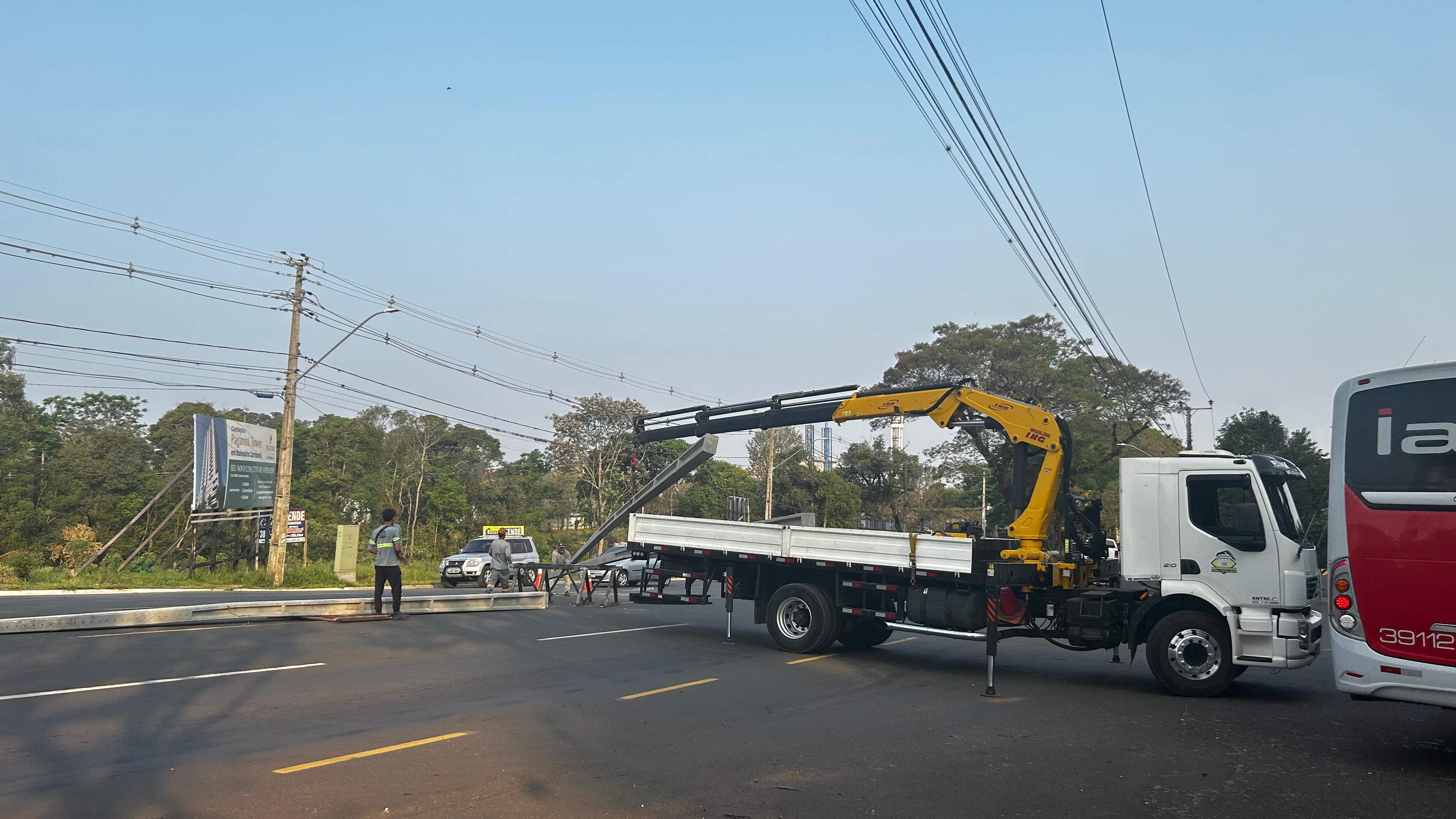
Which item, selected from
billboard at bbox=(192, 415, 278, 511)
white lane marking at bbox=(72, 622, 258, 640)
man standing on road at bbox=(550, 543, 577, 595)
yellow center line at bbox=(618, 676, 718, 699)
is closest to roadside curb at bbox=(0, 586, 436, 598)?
billboard at bbox=(192, 415, 278, 511)

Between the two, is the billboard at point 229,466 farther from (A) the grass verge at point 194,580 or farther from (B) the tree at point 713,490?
(B) the tree at point 713,490

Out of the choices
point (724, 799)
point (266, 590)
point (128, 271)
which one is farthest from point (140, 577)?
point (724, 799)

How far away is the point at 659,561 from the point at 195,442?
868 inches

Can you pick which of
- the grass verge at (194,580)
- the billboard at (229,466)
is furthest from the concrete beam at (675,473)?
the billboard at (229,466)

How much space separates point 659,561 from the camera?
16.3 metres

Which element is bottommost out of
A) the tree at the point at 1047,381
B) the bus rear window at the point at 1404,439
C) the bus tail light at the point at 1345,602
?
the bus tail light at the point at 1345,602

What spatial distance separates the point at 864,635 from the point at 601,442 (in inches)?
1751

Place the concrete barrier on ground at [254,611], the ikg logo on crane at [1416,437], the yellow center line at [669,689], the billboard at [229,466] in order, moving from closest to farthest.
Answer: the ikg logo on crane at [1416,437] < the yellow center line at [669,689] < the concrete barrier on ground at [254,611] < the billboard at [229,466]

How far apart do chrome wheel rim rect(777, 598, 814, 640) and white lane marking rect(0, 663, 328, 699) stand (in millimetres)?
6279

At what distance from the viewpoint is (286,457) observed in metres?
29.9

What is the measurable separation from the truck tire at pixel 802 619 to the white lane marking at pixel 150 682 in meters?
6.24

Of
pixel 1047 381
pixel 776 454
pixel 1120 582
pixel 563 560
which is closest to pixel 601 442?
pixel 776 454

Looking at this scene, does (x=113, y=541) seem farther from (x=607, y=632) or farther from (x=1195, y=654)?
(x=1195, y=654)

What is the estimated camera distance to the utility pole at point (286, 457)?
1171 inches
